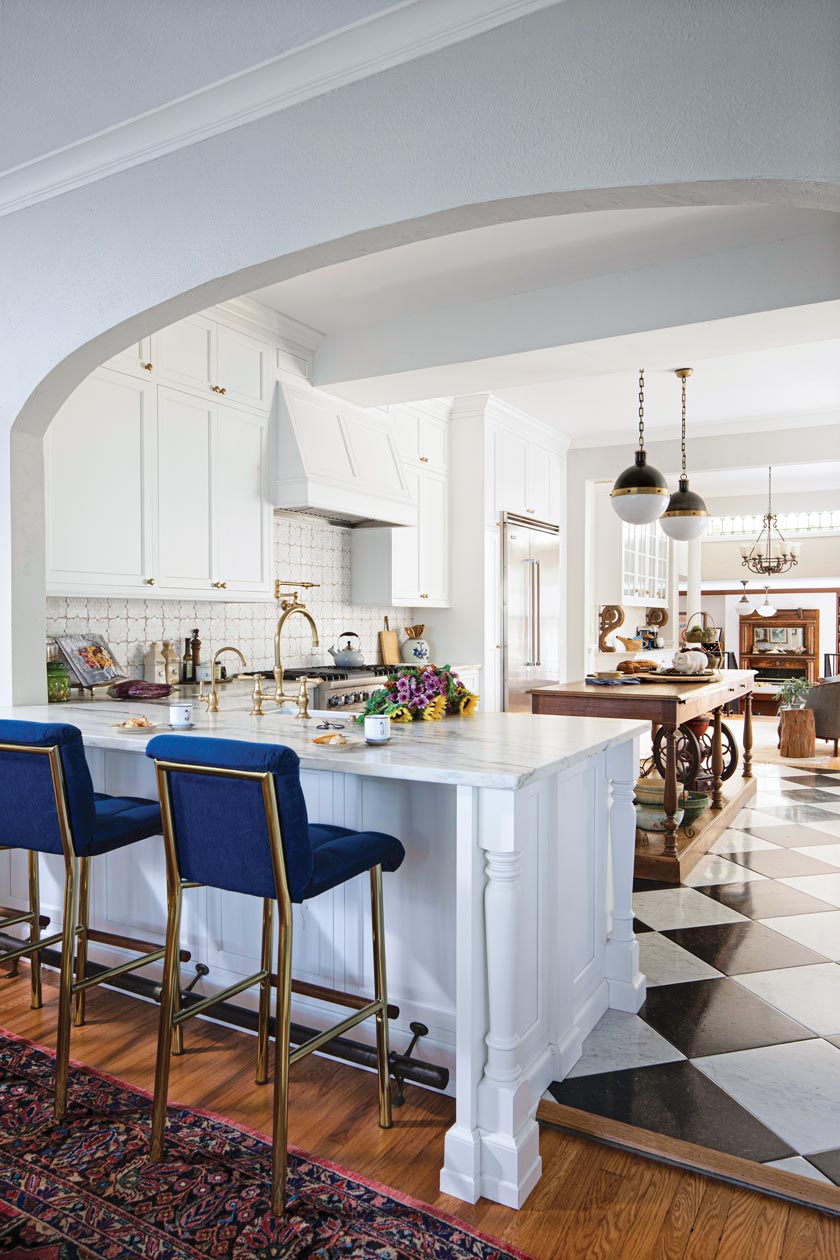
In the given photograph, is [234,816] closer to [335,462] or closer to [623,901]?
[623,901]

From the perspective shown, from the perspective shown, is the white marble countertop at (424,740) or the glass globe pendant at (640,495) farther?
the glass globe pendant at (640,495)

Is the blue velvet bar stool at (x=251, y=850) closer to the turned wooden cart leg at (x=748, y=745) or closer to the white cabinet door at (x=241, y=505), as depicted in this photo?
the white cabinet door at (x=241, y=505)

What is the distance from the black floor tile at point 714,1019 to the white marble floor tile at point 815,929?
558 mm

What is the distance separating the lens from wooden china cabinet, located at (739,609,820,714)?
14422mm

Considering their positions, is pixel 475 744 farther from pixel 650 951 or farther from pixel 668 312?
pixel 668 312

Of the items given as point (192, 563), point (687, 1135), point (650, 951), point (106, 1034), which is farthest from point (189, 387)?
point (687, 1135)

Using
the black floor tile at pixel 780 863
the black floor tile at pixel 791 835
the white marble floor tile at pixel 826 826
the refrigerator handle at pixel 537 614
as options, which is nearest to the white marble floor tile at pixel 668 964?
the black floor tile at pixel 780 863

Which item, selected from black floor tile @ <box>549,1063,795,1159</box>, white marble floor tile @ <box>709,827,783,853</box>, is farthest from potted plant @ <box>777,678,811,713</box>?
black floor tile @ <box>549,1063,795,1159</box>

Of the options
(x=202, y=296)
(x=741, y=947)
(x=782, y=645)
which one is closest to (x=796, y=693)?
(x=741, y=947)

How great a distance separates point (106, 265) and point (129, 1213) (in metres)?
2.67

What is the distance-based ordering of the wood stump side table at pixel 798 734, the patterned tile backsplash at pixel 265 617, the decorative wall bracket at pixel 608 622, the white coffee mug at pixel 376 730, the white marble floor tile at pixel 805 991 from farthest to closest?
1. the decorative wall bracket at pixel 608 622
2. the wood stump side table at pixel 798 734
3. the patterned tile backsplash at pixel 265 617
4. the white marble floor tile at pixel 805 991
5. the white coffee mug at pixel 376 730

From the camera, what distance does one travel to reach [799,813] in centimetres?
552

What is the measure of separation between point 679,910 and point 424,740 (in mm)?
2015

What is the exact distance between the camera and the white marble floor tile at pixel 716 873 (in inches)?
162
